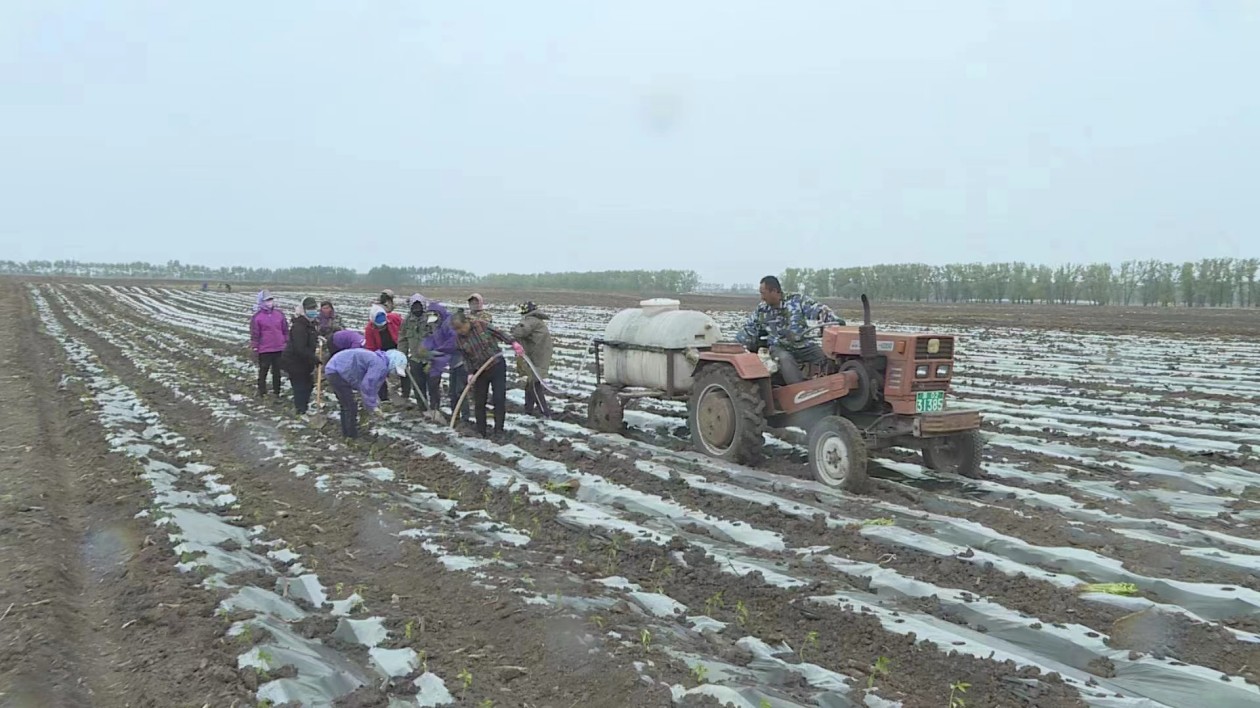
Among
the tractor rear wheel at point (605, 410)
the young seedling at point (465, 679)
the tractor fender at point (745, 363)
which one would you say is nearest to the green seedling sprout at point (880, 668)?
the young seedling at point (465, 679)

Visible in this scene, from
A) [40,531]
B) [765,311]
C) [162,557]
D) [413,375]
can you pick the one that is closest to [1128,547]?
[765,311]

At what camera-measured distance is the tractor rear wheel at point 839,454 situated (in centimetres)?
612

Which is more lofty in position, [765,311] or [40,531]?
[765,311]

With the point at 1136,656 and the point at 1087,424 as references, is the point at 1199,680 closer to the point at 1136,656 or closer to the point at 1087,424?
the point at 1136,656

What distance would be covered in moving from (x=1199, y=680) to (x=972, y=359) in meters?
14.7

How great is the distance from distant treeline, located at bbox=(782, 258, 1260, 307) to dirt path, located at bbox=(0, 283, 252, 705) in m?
66.5

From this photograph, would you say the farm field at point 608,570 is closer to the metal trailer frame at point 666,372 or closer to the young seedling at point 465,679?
the young seedling at point 465,679

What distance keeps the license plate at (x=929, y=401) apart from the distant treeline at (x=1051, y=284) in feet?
212

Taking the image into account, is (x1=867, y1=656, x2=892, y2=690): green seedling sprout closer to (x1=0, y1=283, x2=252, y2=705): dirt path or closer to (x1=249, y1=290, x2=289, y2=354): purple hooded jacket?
(x1=0, y1=283, x2=252, y2=705): dirt path

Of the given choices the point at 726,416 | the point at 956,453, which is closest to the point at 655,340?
the point at 726,416

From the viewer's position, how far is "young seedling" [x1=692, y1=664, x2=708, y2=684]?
337cm

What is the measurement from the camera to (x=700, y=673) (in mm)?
3412

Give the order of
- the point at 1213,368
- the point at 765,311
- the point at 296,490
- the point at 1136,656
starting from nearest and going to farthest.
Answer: the point at 1136,656 < the point at 296,490 < the point at 765,311 < the point at 1213,368

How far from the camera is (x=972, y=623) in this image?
402 centimetres
